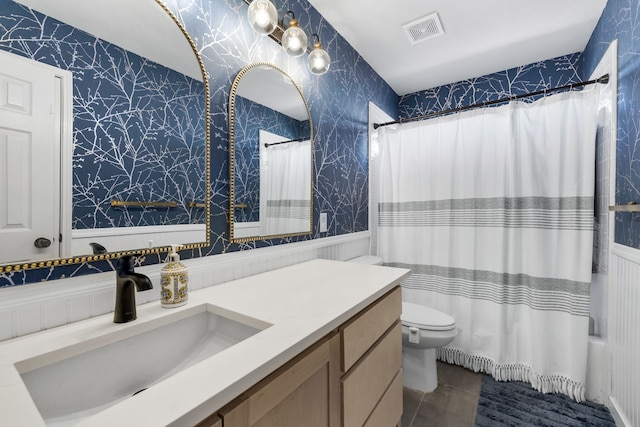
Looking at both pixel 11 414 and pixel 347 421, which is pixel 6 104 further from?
pixel 347 421

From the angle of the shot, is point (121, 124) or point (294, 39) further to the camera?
point (294, 39)

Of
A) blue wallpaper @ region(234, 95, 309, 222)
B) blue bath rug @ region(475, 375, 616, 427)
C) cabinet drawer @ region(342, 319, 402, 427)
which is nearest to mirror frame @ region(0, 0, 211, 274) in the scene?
blue wallpaper @ region(234, 95, 309, 222)

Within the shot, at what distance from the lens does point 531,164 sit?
1.84 metres

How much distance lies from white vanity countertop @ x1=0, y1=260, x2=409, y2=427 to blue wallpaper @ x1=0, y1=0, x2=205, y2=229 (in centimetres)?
29

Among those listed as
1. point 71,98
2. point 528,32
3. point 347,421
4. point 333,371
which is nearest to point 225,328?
point 333,371

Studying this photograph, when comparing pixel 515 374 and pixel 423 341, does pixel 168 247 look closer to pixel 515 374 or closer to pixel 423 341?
pixel 423 341

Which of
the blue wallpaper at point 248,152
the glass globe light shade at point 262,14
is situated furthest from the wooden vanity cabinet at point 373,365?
the glass globe light shade at point 262,14

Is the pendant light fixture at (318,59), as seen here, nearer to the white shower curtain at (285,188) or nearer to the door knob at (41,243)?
the white shower curtain at (285,188)

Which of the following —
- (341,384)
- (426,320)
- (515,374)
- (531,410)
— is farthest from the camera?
(515,374)

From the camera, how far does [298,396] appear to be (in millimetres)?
674

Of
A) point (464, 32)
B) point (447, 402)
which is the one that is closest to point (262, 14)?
point (464, 32)

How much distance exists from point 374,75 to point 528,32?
110 centimetres

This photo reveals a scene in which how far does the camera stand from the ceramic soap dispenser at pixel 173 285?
85 cm

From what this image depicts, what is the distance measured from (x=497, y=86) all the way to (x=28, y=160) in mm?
3105
